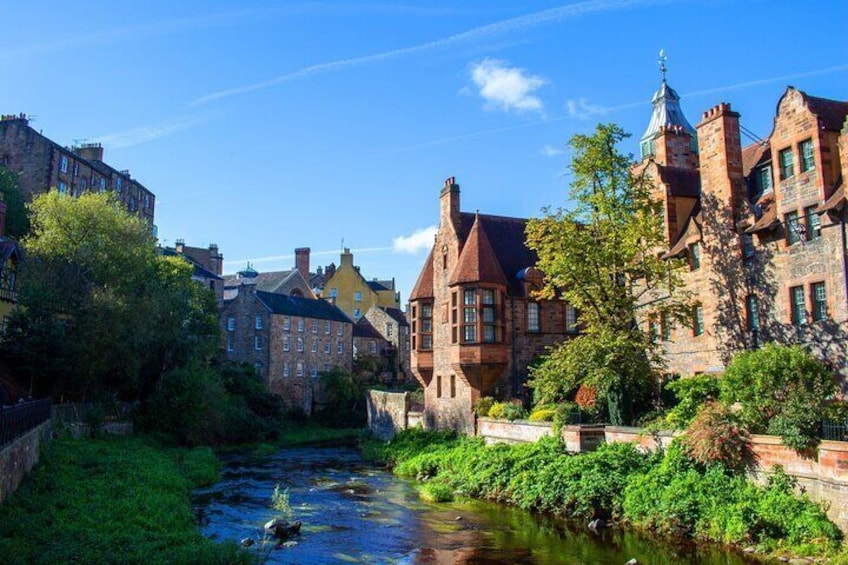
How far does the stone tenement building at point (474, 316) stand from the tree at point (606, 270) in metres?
6.30

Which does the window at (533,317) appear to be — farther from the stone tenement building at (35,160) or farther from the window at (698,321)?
the stone tenement building at (35,160)

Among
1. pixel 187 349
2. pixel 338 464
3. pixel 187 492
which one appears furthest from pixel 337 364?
pixel 187 492

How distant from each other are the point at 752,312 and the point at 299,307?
46.3m

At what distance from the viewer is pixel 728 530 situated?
1814cm

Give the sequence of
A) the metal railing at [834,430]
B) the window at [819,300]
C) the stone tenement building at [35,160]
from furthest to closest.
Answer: the stone tenement building at [35,160] → the window at [819,300] → the metal railing at [834,430]

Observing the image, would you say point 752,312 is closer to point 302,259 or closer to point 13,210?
point 13,210

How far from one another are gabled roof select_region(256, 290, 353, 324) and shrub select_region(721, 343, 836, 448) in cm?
4673

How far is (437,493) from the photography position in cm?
2683

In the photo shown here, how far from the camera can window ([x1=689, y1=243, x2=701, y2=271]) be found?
98.1ft

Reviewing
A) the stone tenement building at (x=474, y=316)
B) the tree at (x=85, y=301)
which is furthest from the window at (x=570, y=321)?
the tree at (x=85, y=301)

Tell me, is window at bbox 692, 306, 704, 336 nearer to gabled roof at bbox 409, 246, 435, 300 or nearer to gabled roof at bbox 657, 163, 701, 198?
gabled roof at bbox 657, 163, 701, 198

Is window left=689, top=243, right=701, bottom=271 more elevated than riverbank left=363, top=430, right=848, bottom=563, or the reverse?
window left=689, top=243, right=701, bottom=271

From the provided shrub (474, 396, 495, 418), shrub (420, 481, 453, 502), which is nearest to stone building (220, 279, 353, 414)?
shrub (474, 396, 495, 418)

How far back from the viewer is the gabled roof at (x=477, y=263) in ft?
116
